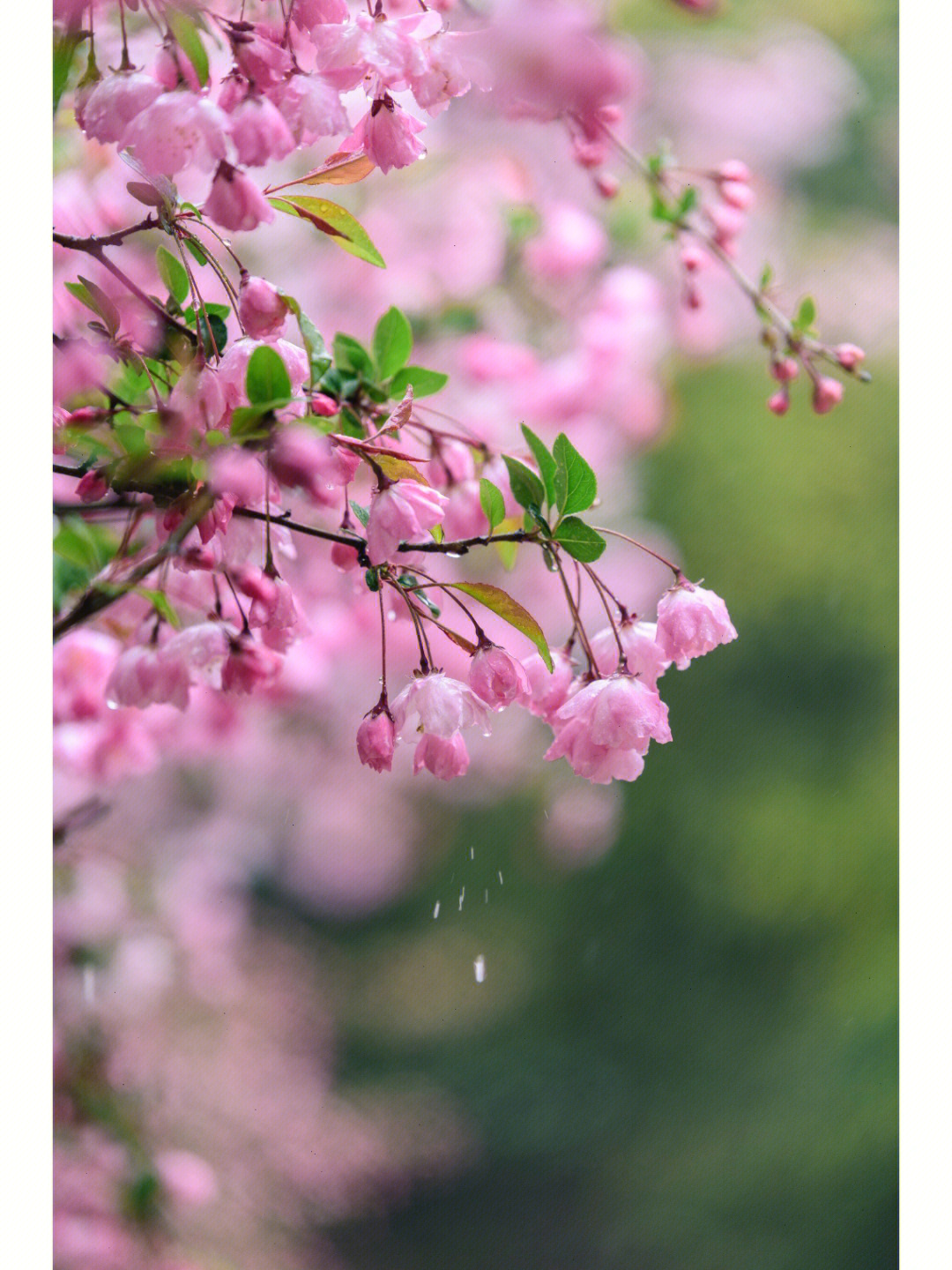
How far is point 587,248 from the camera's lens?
1166mm

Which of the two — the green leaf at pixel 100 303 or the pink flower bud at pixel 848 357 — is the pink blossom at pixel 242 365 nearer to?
the green leaf at pixel 100 303

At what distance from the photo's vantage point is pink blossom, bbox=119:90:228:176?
1.47ft

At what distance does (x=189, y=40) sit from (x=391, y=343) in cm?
20

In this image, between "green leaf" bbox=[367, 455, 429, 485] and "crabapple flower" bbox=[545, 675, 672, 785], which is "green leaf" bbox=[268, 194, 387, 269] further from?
"crabapple flower" bbox=[545, 675, 672, 785]

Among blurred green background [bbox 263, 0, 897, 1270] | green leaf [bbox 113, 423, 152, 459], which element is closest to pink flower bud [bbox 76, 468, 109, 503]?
green leaf [bbox 113, 423, 152, 459]

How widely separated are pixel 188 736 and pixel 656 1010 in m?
0.72

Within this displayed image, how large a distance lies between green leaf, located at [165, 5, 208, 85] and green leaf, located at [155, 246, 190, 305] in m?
0.08

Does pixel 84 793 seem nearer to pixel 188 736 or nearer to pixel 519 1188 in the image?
pixel 188 736

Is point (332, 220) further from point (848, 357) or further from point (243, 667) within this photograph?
point (848, 357)

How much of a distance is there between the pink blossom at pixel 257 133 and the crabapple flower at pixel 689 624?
0.88 ft

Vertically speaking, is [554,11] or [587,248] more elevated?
[554,11]
